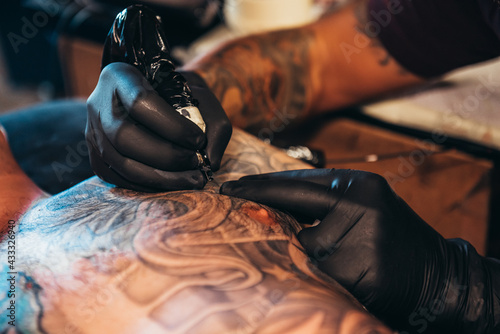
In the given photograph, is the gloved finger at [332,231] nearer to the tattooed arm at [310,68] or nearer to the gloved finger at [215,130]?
the gloved finger at [215,130]

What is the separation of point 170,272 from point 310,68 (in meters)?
1.03

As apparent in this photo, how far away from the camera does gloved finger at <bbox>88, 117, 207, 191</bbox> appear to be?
0.78 m

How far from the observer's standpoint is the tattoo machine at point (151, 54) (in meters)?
0.82

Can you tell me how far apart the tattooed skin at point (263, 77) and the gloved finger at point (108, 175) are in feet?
1.51

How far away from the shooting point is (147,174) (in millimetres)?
779

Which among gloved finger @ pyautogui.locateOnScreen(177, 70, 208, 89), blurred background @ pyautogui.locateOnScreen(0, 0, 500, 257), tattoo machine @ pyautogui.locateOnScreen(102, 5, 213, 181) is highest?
tattoo machine @ pyautogui.locateOnScreen(102, 5, 213, 181)

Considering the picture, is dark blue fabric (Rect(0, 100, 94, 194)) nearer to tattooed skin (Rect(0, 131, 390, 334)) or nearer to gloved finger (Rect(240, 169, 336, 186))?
tattooed skin (Rect(0, 131, 390, 334))

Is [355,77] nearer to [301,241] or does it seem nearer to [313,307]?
[301,241]

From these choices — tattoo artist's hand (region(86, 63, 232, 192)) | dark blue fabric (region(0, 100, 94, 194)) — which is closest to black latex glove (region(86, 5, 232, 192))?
tattoo artist's hand (region(86, 63, 232, 192))

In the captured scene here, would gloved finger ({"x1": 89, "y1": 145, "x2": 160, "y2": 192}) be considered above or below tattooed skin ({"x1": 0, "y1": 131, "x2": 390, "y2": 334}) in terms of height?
above

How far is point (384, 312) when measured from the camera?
768 mm

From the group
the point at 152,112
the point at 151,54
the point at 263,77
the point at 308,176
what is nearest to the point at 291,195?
the point at 308,176

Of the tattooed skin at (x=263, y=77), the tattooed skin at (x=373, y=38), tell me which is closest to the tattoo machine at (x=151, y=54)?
the tattooed skin at (x=263, y=77)

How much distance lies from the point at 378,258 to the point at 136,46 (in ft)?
2.05
